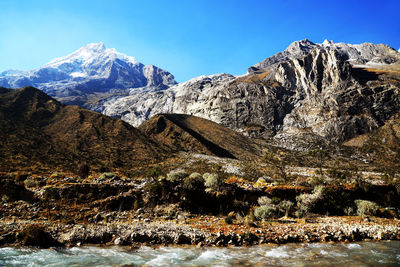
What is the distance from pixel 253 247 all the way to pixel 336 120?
130870mm

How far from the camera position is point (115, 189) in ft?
61.1

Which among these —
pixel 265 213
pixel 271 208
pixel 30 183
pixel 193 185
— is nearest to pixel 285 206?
pixel 271 208

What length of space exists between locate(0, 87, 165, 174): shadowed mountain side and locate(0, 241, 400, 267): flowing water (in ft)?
98.8

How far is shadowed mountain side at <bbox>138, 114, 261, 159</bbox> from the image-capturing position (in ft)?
265

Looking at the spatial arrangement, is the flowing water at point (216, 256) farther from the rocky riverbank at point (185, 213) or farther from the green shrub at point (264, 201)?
the green shrub at point (264, 201)

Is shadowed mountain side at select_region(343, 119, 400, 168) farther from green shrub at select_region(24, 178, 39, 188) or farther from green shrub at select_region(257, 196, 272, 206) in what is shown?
green shrub at select_region(24, 178, 39, 188)

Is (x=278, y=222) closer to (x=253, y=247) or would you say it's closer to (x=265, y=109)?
(x=253, y=247)

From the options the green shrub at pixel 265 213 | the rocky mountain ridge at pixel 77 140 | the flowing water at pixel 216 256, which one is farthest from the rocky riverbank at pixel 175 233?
the rocky mountain ridge at pixel 77 140

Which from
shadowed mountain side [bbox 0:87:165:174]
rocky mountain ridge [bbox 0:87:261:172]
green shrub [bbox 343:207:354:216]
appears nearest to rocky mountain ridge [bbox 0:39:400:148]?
rocky mountain ridge [bbox 0:87:261:172]

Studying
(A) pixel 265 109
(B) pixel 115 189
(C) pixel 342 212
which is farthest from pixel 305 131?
(B) pixel 115 189

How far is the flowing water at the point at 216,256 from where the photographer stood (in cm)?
1045

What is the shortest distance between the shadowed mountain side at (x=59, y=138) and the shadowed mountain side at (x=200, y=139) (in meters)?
13.9

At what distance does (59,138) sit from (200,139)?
4884 cm

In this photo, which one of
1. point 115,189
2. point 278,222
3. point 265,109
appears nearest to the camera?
point 278,222
